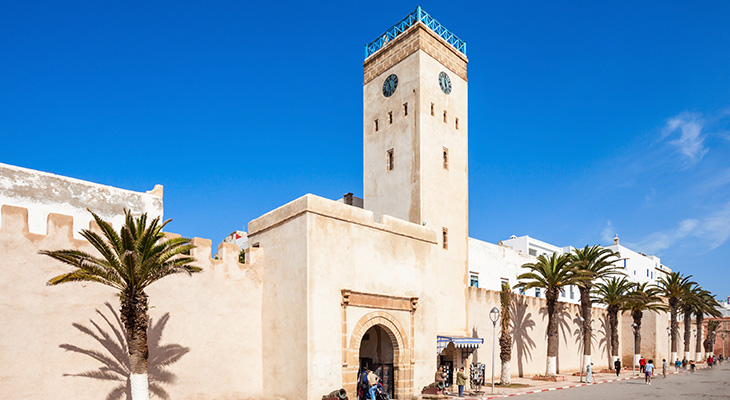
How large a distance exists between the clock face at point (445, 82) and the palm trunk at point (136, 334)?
56.2 feet

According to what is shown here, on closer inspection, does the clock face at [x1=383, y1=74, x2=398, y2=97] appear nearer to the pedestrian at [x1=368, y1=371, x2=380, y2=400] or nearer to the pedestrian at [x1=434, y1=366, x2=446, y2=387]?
the pedestrian at [x1=434, y1=366, x2=446, y2=387]

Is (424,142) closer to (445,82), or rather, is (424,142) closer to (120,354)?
(445,82)

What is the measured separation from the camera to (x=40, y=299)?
48.1 feet

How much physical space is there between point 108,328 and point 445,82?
1808cm

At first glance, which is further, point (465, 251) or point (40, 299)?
point (465, 251)

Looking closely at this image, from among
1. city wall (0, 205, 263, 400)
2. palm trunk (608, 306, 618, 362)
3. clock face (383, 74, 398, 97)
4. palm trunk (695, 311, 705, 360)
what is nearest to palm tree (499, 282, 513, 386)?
clock face (383, 74, 398, 97)

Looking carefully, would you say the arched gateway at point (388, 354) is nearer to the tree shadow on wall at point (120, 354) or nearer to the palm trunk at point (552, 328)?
the tree shadow on wall at point (120, 354)

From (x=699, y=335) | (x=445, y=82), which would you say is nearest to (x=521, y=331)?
(x=445, y=82)

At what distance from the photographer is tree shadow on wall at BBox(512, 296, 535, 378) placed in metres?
29.9

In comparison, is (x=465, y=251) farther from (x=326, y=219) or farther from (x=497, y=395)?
(x=326, y=219)

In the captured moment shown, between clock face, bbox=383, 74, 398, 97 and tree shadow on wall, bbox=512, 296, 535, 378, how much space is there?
13810mm

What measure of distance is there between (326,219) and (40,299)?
8627 mm

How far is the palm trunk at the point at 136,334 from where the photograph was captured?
44.4 ft

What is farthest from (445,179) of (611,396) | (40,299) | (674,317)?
(674,317)
